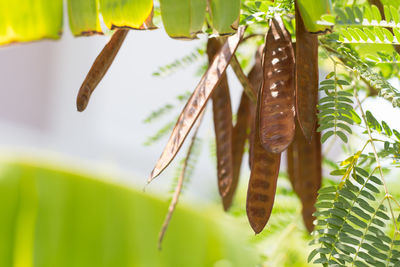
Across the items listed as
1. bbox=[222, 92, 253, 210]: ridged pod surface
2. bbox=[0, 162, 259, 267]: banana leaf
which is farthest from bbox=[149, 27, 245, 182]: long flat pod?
bbox=[0, 162, 259, 267]: banana leaf

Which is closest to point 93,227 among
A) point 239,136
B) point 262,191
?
point 239,136

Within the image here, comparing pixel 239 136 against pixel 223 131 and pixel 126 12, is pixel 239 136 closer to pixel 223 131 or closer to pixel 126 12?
pixel 223 131

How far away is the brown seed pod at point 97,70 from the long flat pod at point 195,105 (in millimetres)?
49

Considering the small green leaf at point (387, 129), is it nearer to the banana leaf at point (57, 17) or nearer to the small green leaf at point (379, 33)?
the small green leaf at point (379, 33)

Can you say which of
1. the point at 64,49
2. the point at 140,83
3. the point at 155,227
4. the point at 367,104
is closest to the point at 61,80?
the point at 64,49

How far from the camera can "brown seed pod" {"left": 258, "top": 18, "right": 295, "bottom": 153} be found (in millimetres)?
258

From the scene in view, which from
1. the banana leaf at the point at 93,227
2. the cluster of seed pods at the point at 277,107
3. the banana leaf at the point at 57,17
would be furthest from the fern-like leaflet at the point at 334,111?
the banana leaf at the point at 93,227

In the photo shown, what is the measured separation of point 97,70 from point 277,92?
3.8 inches

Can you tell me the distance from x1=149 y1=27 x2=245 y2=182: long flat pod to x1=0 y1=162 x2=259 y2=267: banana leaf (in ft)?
2.08

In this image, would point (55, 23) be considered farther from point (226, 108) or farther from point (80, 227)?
point (80, 227)

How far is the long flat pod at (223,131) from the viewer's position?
0.34 m

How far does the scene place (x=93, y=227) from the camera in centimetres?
96

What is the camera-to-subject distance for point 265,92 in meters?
0.27

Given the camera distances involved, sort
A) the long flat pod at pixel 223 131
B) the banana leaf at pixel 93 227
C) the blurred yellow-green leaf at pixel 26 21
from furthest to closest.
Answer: the banana leaf at pixel 93 227 < the long flat pod at pixel 223 131 < the blurred yellow-green leaf at pixel 26 21
